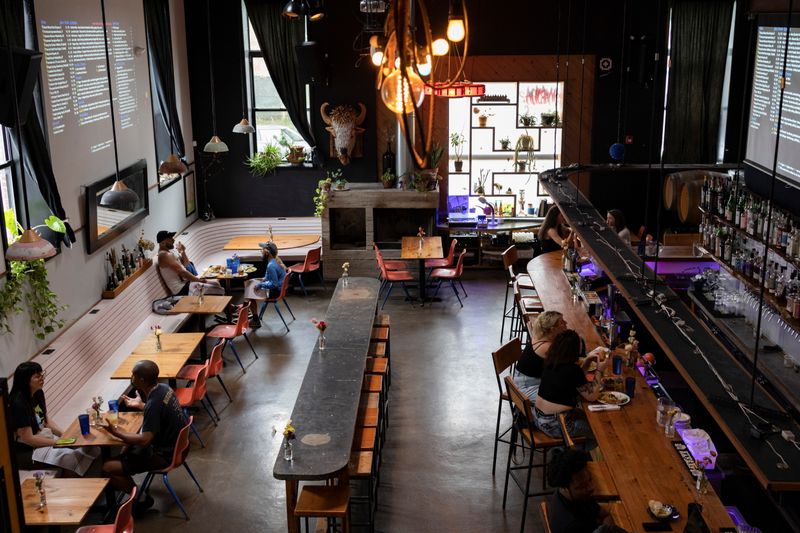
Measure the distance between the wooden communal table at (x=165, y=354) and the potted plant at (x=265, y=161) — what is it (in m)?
5.55

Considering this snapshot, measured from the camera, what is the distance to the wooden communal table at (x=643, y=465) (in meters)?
5.12

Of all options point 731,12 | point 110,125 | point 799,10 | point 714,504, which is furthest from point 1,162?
point 731,12

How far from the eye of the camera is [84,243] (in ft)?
30.8

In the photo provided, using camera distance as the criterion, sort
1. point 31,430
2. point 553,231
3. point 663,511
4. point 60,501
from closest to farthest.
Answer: point 663,511 → point 60,501 → point 31,430 → point 553,231

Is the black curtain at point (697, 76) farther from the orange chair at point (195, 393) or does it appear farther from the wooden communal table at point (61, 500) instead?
the wooden communal table at point (61, 500)

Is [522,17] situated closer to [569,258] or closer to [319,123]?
[319,123]

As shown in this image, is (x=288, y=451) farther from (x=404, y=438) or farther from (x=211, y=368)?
(x=211, y=368)

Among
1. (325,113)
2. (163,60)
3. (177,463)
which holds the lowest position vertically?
(177,463)

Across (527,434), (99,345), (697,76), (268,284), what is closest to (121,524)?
(527,434)

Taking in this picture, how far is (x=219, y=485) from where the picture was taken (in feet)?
25.1

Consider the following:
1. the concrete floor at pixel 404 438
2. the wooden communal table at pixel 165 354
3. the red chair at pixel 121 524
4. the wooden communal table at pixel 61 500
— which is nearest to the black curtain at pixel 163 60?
the concrete floor at pixel 404 438

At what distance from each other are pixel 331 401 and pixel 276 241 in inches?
268

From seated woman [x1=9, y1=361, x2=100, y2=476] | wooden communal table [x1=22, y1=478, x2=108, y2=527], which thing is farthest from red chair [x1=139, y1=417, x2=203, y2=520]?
wooden communal table [x1=22, y1=478, x2=108, y2=527]

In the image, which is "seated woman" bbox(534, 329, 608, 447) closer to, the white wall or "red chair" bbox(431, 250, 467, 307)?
the white wall
